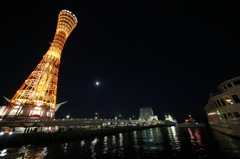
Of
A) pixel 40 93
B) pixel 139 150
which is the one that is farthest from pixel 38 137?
pixel 139 150

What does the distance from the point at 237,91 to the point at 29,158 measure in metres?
43.0

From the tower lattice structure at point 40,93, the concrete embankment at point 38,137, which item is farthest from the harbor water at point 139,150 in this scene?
the tower lattice structure at point 40,93

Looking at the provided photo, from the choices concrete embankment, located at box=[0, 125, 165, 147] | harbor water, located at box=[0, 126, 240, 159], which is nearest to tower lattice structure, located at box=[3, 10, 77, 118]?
concrete embankment, located at box=[0, 125, 165, 147]

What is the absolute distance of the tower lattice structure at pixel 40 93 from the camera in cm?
4122

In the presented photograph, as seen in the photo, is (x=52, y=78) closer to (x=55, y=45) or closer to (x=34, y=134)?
(x=55, y=45)

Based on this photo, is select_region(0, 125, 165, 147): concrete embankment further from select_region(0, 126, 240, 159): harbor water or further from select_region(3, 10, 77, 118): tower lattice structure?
select_region(3, 10, 77, 118): tower lattice structure

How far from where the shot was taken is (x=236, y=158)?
1459 cm

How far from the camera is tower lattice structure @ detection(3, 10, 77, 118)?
41.2m

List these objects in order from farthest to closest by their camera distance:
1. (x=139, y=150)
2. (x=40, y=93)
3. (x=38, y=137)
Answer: (x=40, y=93) → (x=38, y=137) → (x=139, y=150)

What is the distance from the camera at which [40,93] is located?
158 ft

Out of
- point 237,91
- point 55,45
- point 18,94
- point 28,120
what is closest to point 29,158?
point 28,120

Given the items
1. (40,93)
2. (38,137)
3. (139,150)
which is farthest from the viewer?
(40,93)

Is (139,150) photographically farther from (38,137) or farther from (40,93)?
(40,93)

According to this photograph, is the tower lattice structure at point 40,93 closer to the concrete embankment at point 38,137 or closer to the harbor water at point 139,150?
the concrete embankment at point 38,137
